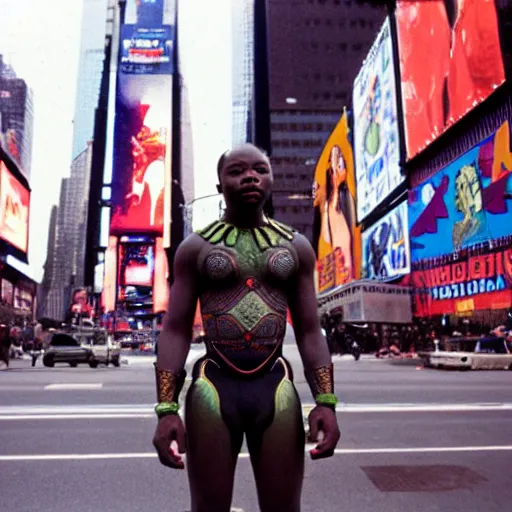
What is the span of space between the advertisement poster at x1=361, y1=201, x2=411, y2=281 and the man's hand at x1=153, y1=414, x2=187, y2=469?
41.7 metres

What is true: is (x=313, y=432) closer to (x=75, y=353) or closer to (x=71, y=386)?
(x=71, y=386)

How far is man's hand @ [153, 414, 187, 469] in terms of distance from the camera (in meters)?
2.40

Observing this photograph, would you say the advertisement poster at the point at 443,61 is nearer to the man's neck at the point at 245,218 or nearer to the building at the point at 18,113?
the man's neck at the point at 245,218

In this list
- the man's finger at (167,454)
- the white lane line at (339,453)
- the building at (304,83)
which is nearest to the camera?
the man's finger at (167,454)

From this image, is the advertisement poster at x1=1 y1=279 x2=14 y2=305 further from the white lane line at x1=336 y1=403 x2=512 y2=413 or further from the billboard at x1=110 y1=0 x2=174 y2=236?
the white lane line at x1=336 y1=403 x2=512 y2=413

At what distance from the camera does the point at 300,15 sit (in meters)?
121

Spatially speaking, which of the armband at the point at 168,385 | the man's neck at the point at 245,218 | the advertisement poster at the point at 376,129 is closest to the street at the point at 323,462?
the armband at the point at 168,385

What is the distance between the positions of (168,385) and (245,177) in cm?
93

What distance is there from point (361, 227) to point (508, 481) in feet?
175

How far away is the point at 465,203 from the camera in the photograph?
3450cm

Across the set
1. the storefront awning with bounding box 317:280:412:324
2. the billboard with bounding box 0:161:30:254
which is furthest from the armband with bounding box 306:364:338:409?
the billboard with bounding box 0:161:30:254

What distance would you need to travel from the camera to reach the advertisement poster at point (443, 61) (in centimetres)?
3228

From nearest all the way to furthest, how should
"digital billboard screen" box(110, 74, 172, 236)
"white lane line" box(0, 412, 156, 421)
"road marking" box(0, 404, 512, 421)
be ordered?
"white lane line" box(0, 412, 156, 421), "road marking" box(0, 404, 512, 421), "digital billboard screen" box(110, 74, 172, 236)

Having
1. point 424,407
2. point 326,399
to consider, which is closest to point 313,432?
point 326,399
